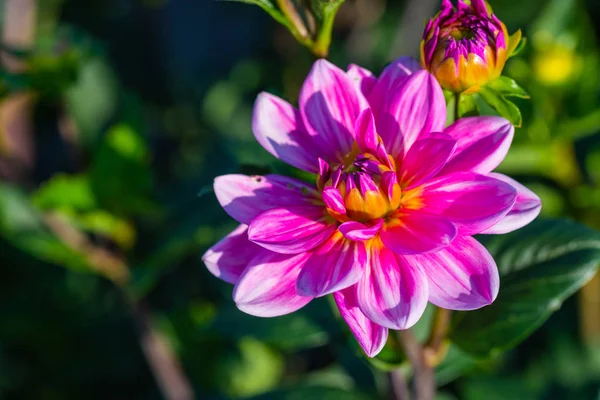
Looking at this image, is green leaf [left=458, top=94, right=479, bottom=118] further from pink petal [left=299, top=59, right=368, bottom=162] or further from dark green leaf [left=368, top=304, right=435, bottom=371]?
dark green leaf [left=368, top=304, right=435, bottom=371]

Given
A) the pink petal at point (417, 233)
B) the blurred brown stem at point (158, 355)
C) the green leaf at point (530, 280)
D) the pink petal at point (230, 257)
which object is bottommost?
the blurred brown stem at point (158, 355)

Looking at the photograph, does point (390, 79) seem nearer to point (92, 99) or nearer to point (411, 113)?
point (411, 113)

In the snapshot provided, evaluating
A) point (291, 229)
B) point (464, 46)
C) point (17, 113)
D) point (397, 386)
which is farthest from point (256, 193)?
point (17, 113)

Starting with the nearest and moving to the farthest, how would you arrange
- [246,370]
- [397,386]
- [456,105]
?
1. [456,105]
2. [397,386]
3. [246,370]

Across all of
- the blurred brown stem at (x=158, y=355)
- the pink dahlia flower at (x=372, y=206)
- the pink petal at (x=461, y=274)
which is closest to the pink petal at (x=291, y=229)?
the pink dahlia flower at (x=372, y=206)

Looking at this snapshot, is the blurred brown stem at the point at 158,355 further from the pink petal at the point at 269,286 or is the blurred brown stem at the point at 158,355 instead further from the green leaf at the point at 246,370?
the pink petal at the point at 269,286
